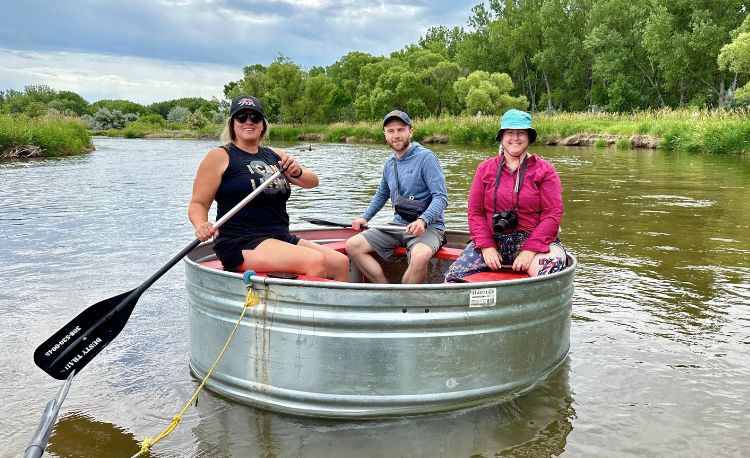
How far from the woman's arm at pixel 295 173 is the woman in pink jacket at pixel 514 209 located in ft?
3.25

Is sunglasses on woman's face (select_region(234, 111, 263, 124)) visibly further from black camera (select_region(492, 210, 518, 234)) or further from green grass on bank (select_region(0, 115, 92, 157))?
green grass on bank (select_region(0, 115, 92, 157))

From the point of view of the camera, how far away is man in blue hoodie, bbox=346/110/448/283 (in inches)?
169

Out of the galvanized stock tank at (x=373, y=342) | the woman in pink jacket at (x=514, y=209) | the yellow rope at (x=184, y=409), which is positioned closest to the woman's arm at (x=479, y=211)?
the woman in pink jacket at (x=514, y=209)

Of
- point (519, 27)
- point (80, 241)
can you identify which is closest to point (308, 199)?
point (80, 241)

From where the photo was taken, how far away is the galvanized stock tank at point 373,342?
9.60ft

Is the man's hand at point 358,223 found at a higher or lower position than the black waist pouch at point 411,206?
lower

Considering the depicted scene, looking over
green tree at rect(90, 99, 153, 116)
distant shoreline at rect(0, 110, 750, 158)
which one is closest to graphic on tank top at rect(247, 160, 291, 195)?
distant shoreline at rect(0, 110, 750, 158)

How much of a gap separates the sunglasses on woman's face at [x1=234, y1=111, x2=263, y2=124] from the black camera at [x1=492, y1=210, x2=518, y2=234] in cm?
150

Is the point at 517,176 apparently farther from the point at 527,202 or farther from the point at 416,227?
the point at 416,227

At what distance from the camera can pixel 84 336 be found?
10.7 feet

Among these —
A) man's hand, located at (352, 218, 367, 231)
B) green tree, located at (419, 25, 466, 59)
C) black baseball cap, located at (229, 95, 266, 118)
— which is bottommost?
man's hand, located at (352, 218, 367, 231)

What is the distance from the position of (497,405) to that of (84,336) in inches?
83.5

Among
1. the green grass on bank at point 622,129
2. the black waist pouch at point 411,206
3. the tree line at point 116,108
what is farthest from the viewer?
the tree line at point 116,108

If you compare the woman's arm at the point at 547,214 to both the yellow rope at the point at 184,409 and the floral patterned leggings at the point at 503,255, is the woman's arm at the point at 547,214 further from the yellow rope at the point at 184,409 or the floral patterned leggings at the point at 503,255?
the yellow rope at the point at 184,409
